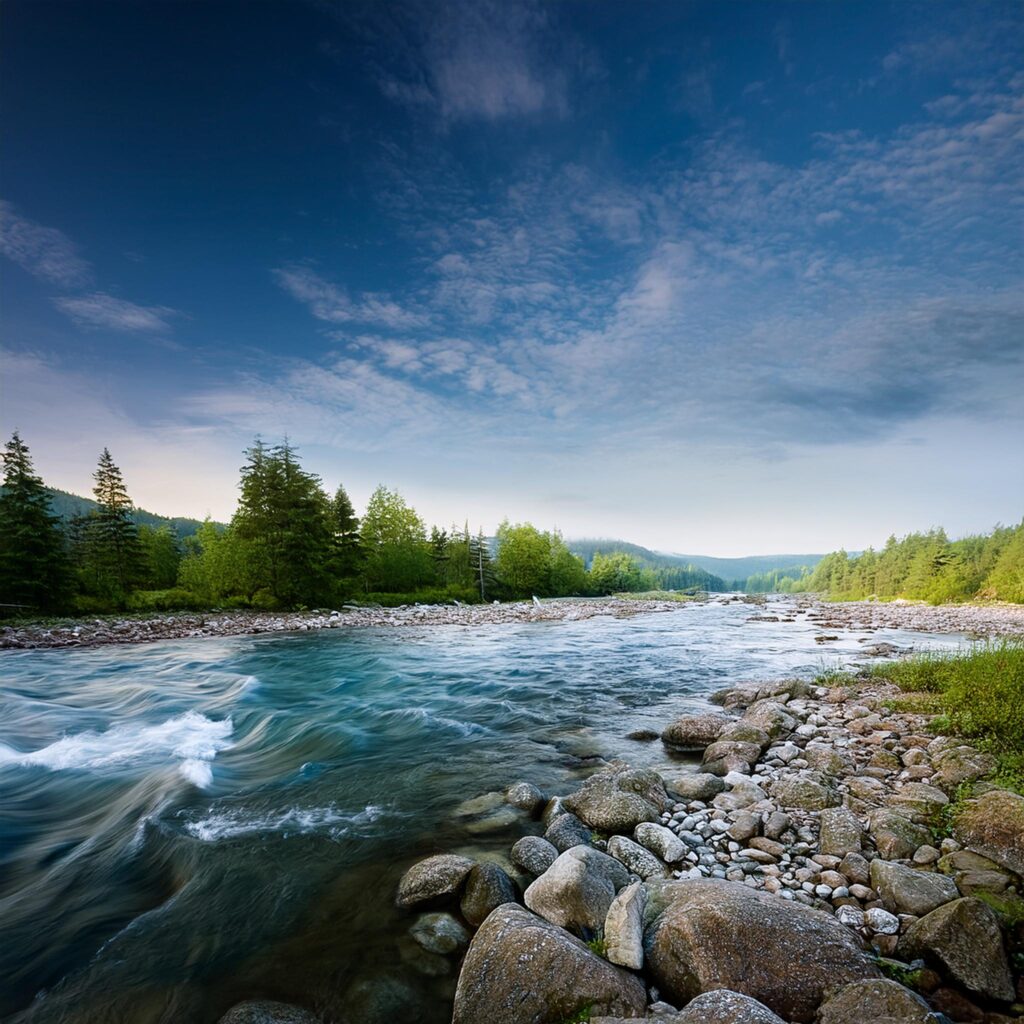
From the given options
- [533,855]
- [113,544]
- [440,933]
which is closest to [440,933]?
[440,933]

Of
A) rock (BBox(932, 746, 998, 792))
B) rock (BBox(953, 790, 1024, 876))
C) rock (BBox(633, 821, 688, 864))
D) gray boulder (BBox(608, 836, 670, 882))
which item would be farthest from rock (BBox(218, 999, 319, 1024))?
rock (BBox(932, 746, 998, 792))

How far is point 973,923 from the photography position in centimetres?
362

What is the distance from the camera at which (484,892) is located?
4785mm

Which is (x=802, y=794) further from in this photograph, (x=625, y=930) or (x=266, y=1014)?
(x=266, y=1014)

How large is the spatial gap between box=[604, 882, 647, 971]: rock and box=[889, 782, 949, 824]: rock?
12.9ft

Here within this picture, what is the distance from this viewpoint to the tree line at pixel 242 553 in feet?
96.3

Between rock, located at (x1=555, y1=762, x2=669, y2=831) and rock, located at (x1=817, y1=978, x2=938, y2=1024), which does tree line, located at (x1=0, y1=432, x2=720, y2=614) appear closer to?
rock, located at (x1=555, y1=762, x2=669, y2=831)

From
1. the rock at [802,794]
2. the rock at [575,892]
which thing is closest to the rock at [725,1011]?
the rock at [575,892]

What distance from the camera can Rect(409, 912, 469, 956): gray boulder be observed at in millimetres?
4449

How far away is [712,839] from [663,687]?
9347mm

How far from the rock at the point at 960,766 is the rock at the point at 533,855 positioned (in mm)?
5586

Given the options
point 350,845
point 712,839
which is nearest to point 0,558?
point 350,845

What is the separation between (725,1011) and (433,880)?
10.3 feet

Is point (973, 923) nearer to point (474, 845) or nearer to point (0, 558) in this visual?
point (474, 845)
